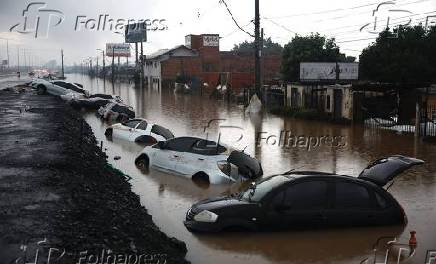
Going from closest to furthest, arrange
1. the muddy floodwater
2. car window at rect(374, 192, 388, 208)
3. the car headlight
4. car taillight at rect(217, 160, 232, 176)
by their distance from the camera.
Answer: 1. the muddy floodwater
2. the car headlight
3. car window at rect(374, 192, 388, 208)
4. car taillight at rect(217, 160, 232, 176)

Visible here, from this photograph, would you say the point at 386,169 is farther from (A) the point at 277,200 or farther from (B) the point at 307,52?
(B) the point at 307,52

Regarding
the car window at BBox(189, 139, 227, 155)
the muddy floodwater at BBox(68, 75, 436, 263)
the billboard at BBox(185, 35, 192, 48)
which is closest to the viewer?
the muddy floodwater at BBox(68, 75, 436, 263)

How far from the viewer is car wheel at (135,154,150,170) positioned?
686 inches

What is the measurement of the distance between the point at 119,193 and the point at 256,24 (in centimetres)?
2588

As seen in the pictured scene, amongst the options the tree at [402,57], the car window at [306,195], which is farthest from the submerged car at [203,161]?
the tree at [402,57]

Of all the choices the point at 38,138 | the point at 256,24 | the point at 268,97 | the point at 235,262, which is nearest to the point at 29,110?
the point at 38,138

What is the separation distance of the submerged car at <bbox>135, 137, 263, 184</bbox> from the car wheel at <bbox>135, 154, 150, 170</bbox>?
23 cm

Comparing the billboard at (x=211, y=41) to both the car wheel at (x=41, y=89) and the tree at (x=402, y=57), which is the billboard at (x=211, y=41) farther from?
the car wheel at (x=41, y=89)

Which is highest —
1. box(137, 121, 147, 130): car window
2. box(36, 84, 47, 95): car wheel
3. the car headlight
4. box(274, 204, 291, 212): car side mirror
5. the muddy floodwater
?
box(36, 84, 47, 95): car wheel

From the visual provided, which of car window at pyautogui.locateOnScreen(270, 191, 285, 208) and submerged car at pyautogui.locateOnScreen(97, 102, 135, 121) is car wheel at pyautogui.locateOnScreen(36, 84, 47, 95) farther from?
car window at pyautogui.locateOnScreen(270, 191, 285, 208)

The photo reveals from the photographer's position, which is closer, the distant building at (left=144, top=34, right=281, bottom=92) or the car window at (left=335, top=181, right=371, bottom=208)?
the car window at (left=335, top=181, right=371, bottom=208)

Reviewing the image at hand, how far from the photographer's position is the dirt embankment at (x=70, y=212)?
7.59 metres
